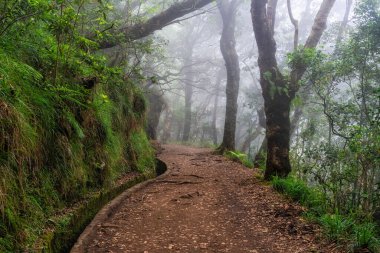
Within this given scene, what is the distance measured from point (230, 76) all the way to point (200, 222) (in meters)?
10.4

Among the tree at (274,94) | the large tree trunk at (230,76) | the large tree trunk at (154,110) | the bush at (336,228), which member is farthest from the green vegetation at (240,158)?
the large tree trunk at (154,110)

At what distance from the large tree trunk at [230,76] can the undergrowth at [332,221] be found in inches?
282

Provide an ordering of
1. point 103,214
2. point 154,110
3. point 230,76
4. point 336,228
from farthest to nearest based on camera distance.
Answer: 1. point 154,110
2. point 230,76
3. point 103,214
4. point 336,228

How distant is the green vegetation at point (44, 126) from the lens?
147 inches

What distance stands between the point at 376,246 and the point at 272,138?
13.3 ft

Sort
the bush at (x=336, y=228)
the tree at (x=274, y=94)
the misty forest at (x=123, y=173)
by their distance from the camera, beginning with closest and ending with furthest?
the misty forest at (x=123, y=173) → the bush at (x=336, y=228) → the tree at (x=274, y=94)

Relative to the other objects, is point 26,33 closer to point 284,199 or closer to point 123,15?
point 284,199

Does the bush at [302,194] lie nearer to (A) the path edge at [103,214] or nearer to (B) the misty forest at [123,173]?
(B) the misty forest at [123,173]

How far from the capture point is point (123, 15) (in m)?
13.5

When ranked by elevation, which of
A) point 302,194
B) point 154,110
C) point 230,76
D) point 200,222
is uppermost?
point 230,76

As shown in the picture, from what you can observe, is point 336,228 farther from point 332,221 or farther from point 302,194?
point 302,194

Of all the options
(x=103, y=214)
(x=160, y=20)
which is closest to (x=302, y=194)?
(x=103, y=214)

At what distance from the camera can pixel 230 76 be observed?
15.1 metres

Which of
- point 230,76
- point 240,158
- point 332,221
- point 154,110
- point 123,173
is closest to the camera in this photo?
point 332,221
